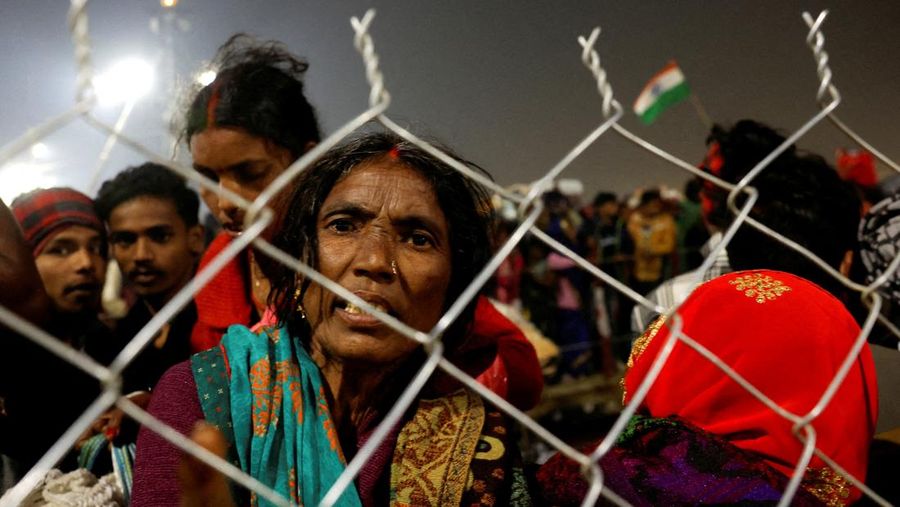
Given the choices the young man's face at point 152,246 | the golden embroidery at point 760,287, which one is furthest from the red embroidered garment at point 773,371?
the young man's face at point 152,246

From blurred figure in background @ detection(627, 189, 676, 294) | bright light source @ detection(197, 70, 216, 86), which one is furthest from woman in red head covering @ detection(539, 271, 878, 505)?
blurred figure in background @ detection(627, 189, 676, 294)

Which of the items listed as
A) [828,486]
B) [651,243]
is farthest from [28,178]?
[651,243]

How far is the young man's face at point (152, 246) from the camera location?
8.15 ft

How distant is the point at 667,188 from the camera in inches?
324

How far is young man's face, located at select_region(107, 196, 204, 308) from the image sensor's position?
97.8 inches

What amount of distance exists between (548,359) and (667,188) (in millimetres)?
4401

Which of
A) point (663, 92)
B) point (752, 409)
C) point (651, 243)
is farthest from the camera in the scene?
point (651, 243)

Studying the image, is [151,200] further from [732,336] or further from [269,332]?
[732,336]

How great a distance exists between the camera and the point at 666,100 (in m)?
4.39

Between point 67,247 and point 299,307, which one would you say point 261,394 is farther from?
point 67,247

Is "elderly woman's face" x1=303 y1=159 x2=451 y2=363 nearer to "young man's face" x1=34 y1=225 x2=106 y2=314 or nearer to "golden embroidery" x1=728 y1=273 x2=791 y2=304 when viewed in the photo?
"golden embroidery" x1=728 y1=273 x2=791 y2=304

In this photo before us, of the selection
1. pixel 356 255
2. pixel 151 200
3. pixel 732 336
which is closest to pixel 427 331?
pixel 356 255

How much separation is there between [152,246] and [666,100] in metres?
3.41

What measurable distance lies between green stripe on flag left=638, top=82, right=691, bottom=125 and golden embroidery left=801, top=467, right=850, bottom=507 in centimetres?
334
